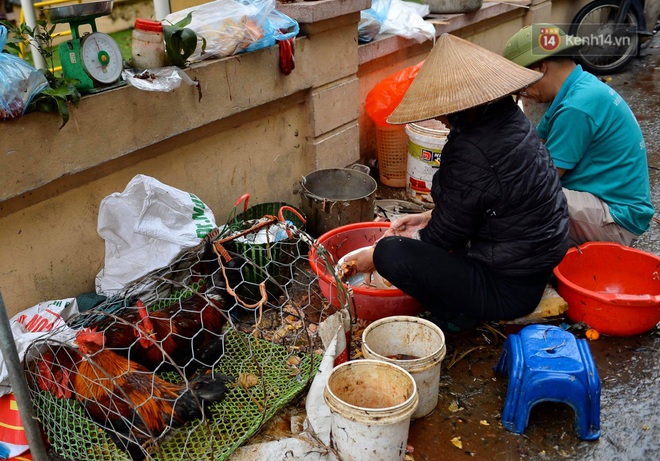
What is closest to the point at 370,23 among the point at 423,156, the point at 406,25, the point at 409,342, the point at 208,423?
the point at 406,25

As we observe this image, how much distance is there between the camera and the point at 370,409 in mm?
2596

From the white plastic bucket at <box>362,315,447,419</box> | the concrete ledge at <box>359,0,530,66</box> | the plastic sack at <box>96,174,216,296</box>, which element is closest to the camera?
the white plastic bucket at <box>362,315,447,419</box>

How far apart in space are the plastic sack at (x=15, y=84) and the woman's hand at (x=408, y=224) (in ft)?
7.06

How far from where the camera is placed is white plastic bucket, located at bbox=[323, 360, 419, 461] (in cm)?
261

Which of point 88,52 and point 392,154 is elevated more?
point 88,52

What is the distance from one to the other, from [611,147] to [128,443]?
10.8 feet

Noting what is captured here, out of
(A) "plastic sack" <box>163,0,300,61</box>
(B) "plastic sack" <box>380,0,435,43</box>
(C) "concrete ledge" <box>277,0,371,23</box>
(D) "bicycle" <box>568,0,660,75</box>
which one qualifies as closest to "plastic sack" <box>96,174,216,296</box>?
(A) "plastic sack" <box>163,0,300,61</box>

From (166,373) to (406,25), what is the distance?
4.20m

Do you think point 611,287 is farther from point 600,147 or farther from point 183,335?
point 183,335

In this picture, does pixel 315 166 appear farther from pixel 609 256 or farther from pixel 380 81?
pixel 609 256

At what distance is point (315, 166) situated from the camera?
5.13 metres

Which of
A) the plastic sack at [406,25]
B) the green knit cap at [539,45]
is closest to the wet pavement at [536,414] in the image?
the green knit cap at [539,45]

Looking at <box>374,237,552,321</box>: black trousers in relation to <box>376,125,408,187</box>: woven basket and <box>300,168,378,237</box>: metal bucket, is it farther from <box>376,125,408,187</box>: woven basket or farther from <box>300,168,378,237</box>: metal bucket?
<box>376,125,408,187</box>: woven basket

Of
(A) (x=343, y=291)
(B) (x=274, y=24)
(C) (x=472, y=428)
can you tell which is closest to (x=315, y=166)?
(B) (x=274, y=24)
